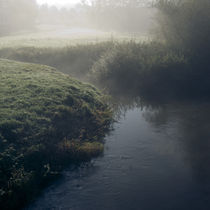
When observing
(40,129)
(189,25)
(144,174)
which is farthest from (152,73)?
(144,174)

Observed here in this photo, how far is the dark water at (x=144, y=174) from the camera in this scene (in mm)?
9500

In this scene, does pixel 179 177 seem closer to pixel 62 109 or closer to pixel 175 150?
pixel 175 150

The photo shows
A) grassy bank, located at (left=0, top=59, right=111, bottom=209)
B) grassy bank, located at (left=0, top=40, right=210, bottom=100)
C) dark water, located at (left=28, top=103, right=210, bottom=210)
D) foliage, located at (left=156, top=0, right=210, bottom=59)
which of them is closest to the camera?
dark water, located at (left=28, top=103, right=210, bottom=210)

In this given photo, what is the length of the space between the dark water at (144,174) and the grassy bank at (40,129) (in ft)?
2.32

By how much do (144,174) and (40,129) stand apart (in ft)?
15.9

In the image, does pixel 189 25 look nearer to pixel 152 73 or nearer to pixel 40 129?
pixel 152 73

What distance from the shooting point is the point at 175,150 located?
12.9 meters

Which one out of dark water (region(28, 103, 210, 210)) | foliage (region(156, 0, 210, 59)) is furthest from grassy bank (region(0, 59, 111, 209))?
foliage (region(156, 0, 210, 59))

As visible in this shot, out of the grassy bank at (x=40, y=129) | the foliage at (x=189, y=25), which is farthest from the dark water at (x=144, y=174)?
the foliage at (x=189, y=25)

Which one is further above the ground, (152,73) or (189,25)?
(189,25)

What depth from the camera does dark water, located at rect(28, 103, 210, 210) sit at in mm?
9500

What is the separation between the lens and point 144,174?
11.0 meters

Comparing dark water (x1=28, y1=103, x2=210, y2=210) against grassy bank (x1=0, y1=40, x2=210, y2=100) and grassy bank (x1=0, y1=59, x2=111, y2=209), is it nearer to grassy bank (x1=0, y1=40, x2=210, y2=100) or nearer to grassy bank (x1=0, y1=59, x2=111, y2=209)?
grassy bank (x1=0, y1=59, x2=111, y2=209)

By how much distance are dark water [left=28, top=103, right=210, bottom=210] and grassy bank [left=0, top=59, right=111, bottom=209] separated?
27.9 inches
